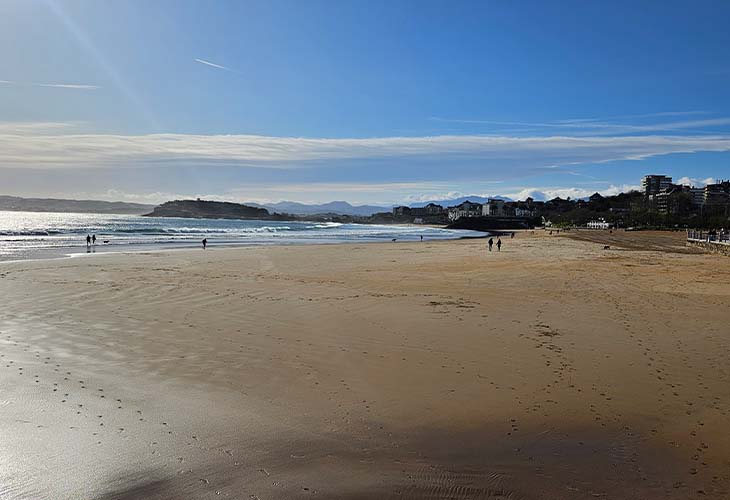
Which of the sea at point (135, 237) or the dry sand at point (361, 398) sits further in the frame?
the sea at point (135, 237)

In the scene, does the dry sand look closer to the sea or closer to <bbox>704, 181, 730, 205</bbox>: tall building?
the sea

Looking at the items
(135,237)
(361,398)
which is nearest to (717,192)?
(135,237)

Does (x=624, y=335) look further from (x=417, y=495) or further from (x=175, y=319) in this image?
(x=175, y=319)

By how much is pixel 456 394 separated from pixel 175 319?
6763mm

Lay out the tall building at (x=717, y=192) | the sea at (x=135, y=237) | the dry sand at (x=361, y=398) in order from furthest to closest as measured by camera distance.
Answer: the tall building at (x=717, y=192) → the sea at (x=135, y=237) → the dry sand at (x=361, y=398)

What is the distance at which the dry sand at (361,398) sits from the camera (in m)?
4.55

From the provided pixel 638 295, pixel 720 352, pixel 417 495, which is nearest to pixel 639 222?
pixel 638 295

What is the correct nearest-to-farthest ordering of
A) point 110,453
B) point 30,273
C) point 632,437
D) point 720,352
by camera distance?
point 110,453
point 632,437
point 720,352
point 30,273

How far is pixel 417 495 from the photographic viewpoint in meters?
4.30

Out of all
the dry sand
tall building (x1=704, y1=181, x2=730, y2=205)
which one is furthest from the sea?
tall building (x1=704, y1=181, x2=730, y2=205)

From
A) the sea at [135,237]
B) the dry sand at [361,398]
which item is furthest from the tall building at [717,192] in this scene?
the dry sand at [361,398]

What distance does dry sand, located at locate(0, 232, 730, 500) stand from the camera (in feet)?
14.9

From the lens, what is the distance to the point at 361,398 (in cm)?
659

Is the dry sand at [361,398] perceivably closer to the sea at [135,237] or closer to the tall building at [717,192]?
the sea at [135,237]
